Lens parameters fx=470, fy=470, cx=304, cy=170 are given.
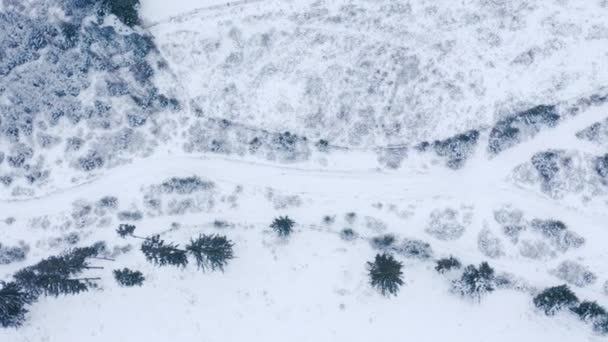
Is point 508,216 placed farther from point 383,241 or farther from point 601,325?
point 601,325

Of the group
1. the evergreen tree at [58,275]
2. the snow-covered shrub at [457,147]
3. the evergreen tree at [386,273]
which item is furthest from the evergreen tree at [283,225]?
the evergreen tree at [58,275]

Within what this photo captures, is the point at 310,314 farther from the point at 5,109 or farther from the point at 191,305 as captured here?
the point at 5,109

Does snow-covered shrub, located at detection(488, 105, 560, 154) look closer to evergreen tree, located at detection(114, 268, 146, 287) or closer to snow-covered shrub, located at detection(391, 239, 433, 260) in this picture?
snow-covered shrub, located at detection(391, 239, 433, 260)

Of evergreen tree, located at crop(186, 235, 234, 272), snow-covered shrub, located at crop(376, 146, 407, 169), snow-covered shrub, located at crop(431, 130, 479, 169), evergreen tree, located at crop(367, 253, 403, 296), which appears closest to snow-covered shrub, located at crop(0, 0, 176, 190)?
evergreen tree, located at crop(186, 235, 234, 272)

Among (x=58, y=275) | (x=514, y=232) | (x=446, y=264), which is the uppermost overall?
(x=514, y=232)

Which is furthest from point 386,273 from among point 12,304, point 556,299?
point 12,304

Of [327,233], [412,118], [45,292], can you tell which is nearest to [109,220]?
[45,292]
